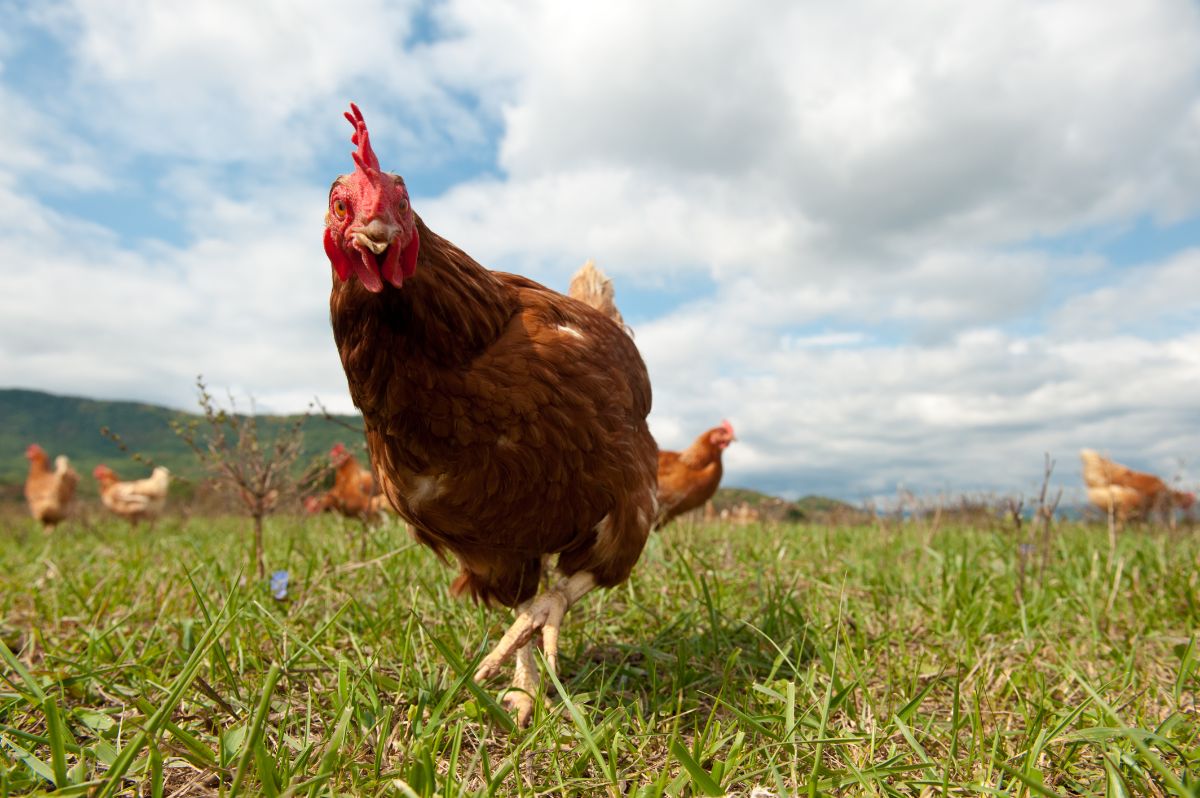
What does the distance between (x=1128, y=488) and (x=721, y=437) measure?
962 centimetres

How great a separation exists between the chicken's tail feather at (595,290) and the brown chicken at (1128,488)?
1145 cm

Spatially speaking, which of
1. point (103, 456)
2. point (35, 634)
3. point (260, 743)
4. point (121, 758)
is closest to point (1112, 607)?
point (260, 743)

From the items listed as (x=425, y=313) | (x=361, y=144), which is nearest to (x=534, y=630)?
(x=425, y=313)

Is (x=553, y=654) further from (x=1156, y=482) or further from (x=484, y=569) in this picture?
(x=1156, y=482)

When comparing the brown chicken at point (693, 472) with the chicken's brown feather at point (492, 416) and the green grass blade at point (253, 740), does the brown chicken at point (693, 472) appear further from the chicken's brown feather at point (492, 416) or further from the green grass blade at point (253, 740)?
the green grass blade at point (253, 740)

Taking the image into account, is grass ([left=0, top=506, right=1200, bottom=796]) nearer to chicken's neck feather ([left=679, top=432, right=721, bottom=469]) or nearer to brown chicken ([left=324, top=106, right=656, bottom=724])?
brown chicken ([left=324, top=106, right=656, bottom=724])

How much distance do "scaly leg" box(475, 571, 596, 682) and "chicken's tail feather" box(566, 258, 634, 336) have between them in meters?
1.90

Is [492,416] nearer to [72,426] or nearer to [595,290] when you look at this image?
[595,290]

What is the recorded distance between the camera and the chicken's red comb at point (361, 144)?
2048mm

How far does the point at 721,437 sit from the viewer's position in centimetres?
885

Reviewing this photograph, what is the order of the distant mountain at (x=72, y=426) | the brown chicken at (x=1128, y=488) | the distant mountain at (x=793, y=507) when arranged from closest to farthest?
the distant mountain at (x=793, y=507), the brown chicken at (x=1128, y=488), the distant mountain at (x=72, y=426)

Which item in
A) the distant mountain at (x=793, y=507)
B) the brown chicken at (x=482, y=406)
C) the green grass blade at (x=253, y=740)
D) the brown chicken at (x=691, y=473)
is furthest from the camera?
the distant mountain at (x=793, y=507)

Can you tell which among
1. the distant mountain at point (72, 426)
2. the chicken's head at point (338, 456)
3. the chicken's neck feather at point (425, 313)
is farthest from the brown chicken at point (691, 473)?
the distant mountain at point (72, 426)

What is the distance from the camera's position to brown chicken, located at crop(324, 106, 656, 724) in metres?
2.12
